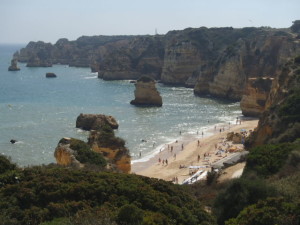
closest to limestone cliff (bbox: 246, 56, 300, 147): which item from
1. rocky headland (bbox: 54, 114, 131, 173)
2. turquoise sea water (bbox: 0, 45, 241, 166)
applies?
rocky headland (bbox: 54, 114, 131, 173)

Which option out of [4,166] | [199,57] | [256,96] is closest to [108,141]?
[4,166]

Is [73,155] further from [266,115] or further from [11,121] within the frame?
[11,121]

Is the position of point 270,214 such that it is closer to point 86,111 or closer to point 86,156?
point 86,156

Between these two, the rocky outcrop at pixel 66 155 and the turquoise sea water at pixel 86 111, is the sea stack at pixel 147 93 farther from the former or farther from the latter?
the rocky outcrop at pixel 66 155

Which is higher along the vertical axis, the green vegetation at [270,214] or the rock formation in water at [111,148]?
the green vegetation at [270,214]

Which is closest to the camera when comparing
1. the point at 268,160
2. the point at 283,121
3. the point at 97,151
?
the point at 268,160

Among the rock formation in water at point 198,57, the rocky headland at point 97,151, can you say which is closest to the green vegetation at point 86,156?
the rocky headland at point 97,151

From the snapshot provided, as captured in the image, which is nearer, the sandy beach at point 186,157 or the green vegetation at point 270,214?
the green vegetation at point 270,214
